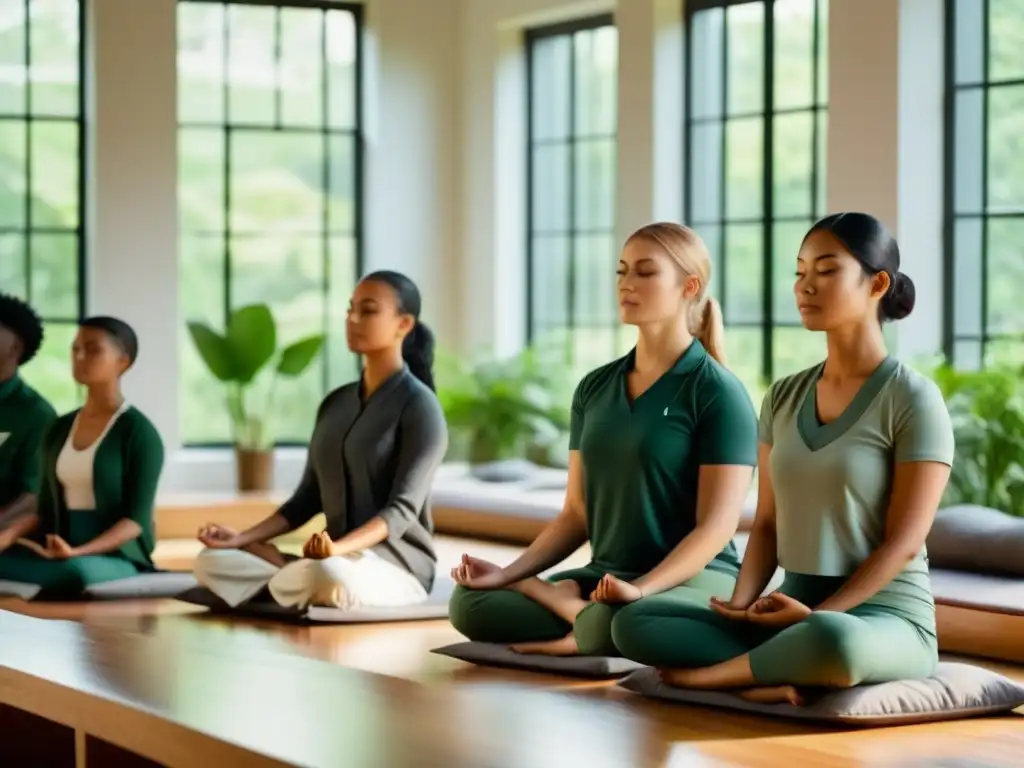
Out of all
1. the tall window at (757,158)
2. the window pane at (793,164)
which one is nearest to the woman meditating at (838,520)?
the tall window at (757,158)

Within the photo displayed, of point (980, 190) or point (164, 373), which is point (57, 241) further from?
point (980, 190)

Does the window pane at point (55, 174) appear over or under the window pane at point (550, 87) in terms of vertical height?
under

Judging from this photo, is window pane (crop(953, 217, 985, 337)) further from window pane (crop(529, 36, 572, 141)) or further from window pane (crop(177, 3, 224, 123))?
window pane (crop(177, 3, 224, 123))

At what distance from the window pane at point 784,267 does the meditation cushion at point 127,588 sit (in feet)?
11.8

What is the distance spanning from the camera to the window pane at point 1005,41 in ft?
25.6

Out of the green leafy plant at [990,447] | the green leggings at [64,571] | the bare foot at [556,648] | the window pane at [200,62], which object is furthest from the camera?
the window pane at [200,62]

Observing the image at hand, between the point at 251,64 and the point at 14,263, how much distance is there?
164 cm

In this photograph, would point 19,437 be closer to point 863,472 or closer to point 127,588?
point 127,588

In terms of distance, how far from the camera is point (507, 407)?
9570 mm

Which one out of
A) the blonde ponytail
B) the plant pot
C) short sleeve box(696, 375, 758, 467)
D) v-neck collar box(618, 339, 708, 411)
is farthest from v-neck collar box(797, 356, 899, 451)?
the plant pot

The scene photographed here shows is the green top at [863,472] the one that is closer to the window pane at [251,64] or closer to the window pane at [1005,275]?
the window pane at [1005,275]

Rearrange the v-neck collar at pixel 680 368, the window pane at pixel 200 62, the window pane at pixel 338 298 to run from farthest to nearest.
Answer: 1. the window pane at pixel 338 298
2. the window pane at pixel 200 62
3. the v-neck collar at pixel 680 368

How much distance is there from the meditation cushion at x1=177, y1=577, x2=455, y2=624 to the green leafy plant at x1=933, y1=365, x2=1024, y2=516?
2004 millimetres

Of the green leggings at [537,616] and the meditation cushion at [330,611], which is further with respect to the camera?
the meditation cushion at [330,611]
